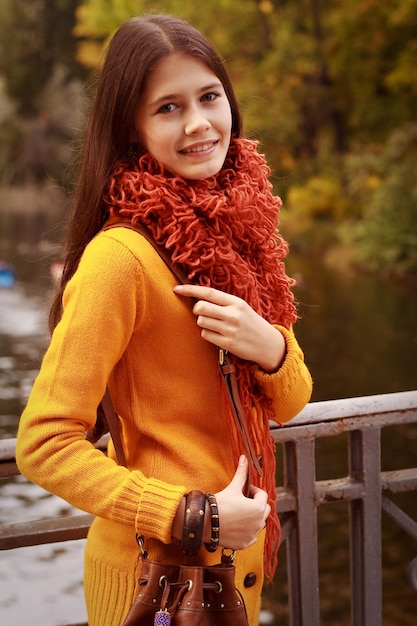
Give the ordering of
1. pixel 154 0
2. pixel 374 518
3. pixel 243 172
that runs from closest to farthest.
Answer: pixel 243 172 < pixel 374 518 < pixel 154 0

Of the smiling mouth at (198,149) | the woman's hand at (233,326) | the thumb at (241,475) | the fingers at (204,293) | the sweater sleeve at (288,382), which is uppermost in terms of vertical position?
the smiling mouth at (198,149)

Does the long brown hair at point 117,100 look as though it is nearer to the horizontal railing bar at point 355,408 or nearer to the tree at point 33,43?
the horizontal railing bar at point 355,408

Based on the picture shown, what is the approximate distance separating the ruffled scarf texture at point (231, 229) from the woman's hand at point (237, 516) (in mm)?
87

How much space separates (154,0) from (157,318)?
81.0 feet

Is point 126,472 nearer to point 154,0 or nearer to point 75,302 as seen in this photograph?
point 75,302

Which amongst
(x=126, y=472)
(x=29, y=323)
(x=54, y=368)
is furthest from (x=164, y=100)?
(x=29, y=323)

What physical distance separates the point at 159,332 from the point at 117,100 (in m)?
0.36

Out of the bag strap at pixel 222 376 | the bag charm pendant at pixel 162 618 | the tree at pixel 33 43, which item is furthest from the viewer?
the tree at pixel 33 43

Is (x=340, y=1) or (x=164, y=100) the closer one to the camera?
(x=164, y=100)

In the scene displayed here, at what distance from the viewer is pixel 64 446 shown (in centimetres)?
118

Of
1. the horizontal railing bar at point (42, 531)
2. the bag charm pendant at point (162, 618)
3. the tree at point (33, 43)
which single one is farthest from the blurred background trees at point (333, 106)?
the bag charm pendant at point (162, 618)

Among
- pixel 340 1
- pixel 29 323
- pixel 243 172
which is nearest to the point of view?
pixel 243 172

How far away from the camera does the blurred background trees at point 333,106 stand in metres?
16.6

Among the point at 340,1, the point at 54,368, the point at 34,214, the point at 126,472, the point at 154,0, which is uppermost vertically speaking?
the point at 154,0
